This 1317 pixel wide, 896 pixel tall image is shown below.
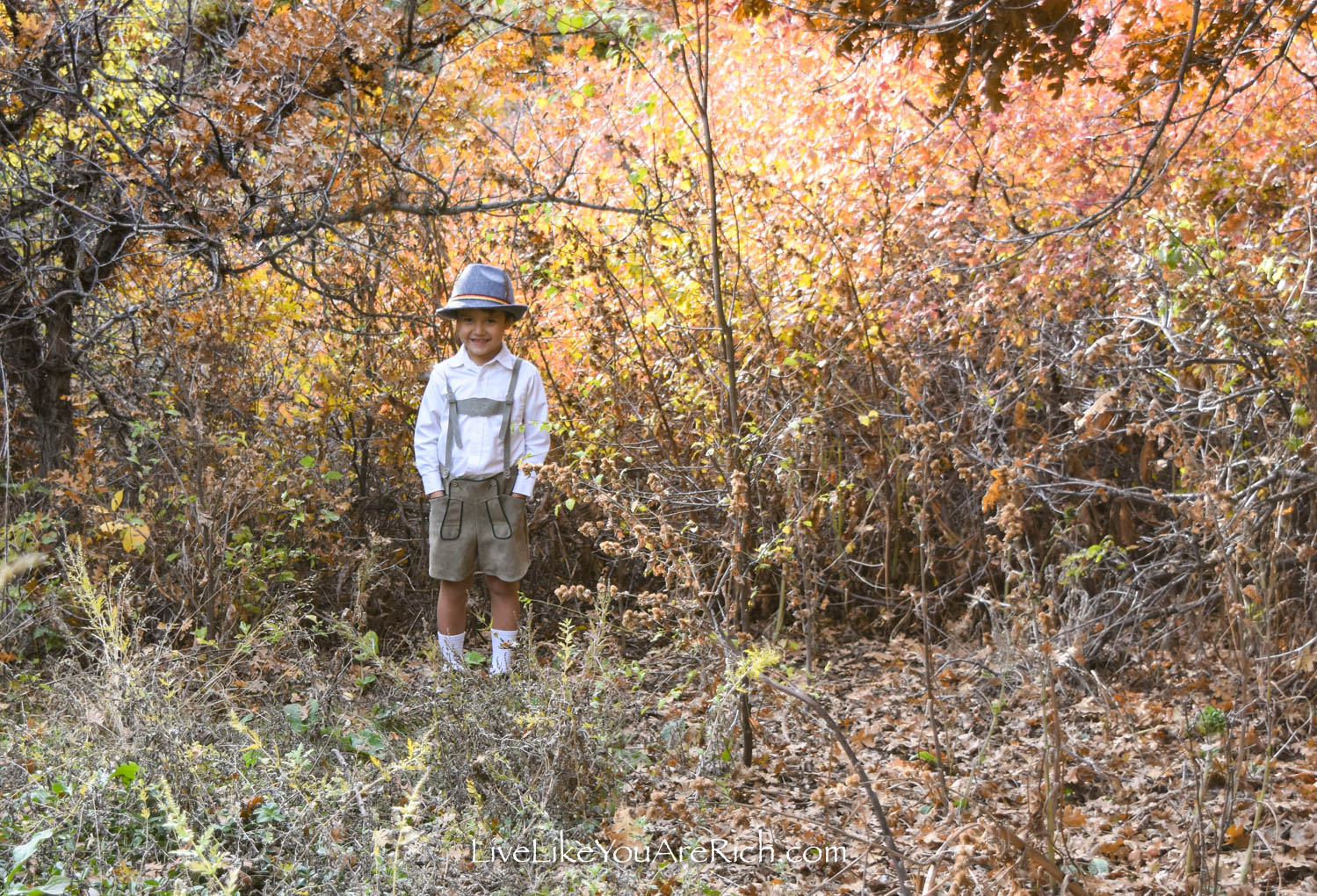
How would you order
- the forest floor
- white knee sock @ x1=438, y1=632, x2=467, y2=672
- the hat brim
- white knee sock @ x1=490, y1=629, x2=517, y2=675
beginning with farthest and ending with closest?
1. the hat brim
2. white knee sock @ x1=490, y1=629, x2=517, y2=675
3. white knee sock @ x1=438, y1=632, x2=467, y2=672
4. the forest floor

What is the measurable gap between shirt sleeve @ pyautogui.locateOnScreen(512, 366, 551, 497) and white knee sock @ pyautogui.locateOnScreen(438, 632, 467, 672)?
71cm

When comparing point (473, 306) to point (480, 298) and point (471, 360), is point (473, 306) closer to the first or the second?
point (480, 298)

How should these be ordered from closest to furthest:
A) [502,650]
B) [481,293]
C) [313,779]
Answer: [313,779]
[502,650]
[481,293]

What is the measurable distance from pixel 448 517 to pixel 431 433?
0.38 metres

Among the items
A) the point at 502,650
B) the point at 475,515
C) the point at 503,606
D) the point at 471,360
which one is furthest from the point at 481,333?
the point at 502,650

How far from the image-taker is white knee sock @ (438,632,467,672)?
3.79 meters

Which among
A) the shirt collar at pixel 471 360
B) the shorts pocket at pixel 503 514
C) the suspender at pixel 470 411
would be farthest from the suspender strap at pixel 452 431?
the shorts pocket at pixel 503 514

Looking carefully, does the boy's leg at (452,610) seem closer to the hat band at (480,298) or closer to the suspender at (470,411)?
the suspender at (470,411)

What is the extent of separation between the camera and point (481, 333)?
189 inches

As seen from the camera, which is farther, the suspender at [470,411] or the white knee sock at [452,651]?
the suspender at [470,411]

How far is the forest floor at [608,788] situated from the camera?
9.00 feet

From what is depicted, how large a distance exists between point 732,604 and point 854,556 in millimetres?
2476

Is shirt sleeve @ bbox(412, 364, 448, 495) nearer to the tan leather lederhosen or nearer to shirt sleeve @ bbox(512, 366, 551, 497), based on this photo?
the tan leather lederhosen

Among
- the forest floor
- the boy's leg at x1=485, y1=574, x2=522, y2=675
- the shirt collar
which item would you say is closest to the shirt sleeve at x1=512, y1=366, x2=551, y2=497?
the shirt collar
